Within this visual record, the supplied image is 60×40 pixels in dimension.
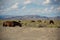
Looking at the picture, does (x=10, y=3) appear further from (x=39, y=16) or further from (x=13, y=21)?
(x=39, y=16)

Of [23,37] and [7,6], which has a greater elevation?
[7,6]

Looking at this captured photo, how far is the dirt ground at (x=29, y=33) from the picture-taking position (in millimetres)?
2146

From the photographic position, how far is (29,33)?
2168mm

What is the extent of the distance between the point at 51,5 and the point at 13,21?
596mm

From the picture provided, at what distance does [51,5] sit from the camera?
2176 millimetres

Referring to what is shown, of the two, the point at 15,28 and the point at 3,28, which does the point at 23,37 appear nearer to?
the point at 15,28

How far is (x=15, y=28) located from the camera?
2.19 meters

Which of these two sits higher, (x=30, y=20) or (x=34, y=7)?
(x=34, y=7)

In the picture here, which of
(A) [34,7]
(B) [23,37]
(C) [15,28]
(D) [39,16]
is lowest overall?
(B) [23,37]

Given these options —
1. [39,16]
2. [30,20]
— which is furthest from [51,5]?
[30,20]

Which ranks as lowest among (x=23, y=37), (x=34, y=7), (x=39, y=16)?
(x=23, y=37)

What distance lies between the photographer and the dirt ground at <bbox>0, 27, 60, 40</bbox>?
215 cm

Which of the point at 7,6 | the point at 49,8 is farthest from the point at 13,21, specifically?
the point at 49,8

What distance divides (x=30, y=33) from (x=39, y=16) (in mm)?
274
